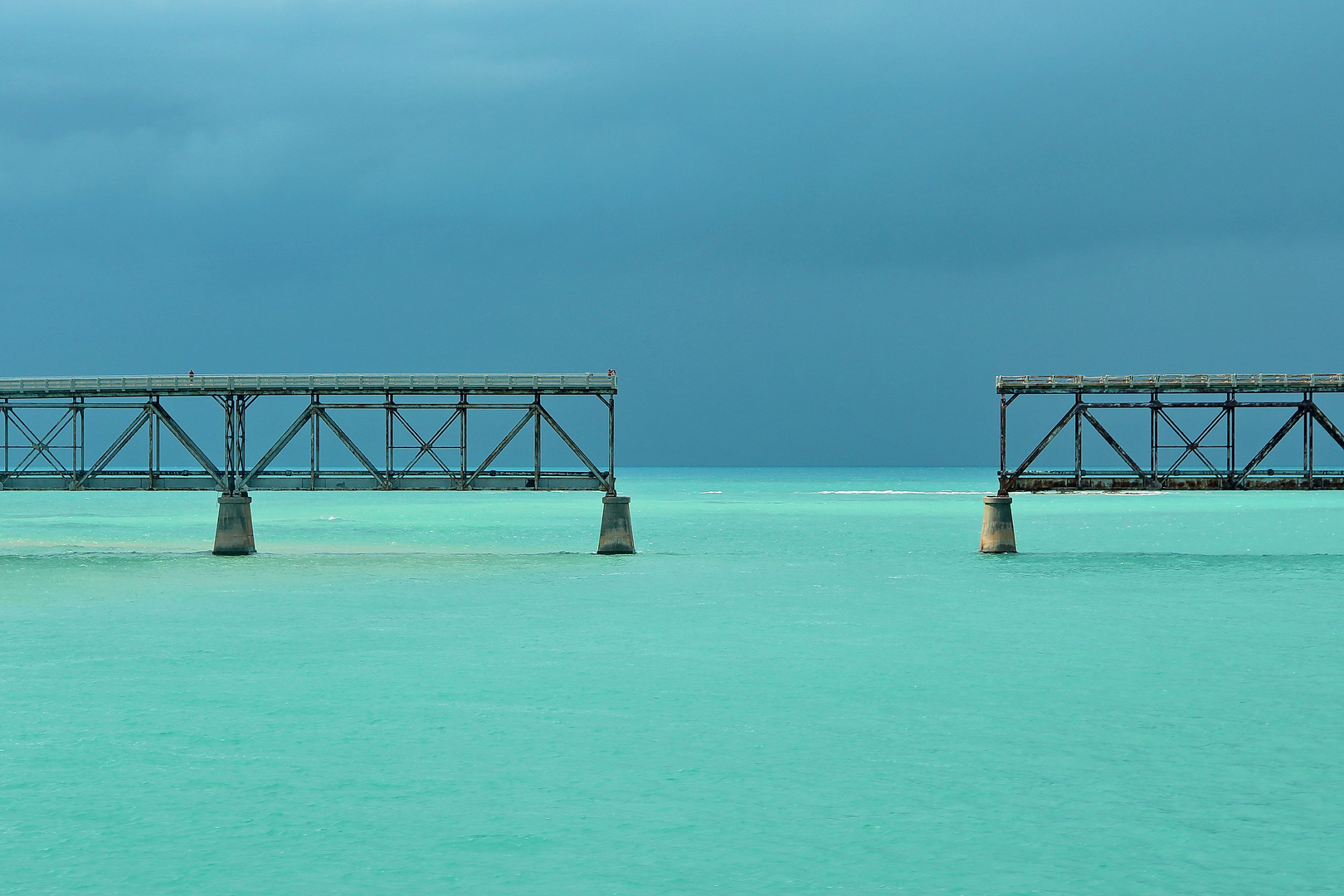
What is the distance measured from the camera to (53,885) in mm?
14148

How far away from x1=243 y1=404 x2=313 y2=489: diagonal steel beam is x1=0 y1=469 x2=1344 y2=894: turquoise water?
5.68 metres

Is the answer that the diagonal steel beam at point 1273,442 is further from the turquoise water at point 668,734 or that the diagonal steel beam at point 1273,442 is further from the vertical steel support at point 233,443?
the vertical steel support at point 233,443

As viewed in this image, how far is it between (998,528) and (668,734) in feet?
128

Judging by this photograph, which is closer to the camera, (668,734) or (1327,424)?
(668,734)

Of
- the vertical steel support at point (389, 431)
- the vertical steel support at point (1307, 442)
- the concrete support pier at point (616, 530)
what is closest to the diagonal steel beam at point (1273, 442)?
the vertical steel support at point (1307, 442)

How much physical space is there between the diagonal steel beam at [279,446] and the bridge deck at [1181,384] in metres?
30.1

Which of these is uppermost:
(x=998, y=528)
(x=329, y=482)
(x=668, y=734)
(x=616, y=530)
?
(x=329, y=482)

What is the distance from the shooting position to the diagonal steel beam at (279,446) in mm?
51531

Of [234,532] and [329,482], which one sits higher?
[329,482]

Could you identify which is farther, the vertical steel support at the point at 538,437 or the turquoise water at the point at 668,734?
the vertical steel support at the point at 538,437

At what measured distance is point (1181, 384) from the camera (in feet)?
169

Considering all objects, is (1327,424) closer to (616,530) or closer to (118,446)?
(616,530)

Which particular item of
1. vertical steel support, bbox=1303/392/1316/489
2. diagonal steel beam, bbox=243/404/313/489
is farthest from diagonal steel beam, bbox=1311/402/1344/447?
diagonal steel beam, bbox=243/404/313/489

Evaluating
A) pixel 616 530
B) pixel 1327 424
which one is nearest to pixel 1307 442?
pixel 1327 424
